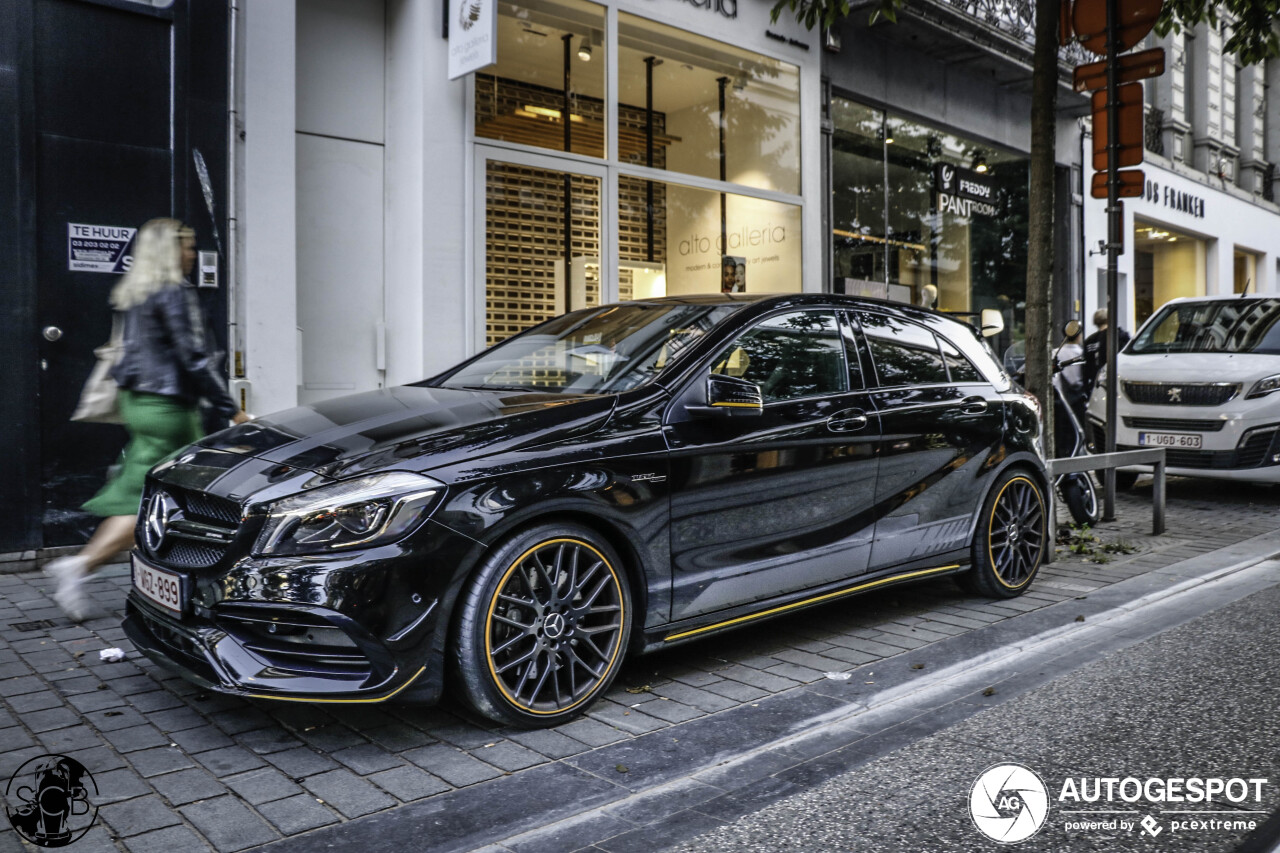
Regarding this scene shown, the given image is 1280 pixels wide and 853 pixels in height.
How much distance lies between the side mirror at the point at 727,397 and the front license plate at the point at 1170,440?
7403 millimetres

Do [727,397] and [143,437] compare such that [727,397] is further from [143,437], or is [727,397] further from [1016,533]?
[143,437]

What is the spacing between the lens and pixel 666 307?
4.87 meters

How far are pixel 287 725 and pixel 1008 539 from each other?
3.97 meters

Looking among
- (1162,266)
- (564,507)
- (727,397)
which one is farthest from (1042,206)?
(1162,266)

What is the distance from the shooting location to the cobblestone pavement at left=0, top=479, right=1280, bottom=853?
3016mm

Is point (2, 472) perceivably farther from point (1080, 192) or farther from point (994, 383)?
point (1080, 192)

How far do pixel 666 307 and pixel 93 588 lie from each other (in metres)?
3.65

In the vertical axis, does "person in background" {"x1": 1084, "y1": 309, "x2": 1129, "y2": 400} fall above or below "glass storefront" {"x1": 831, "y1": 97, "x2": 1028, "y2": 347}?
below

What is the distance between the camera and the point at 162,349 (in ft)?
16.7

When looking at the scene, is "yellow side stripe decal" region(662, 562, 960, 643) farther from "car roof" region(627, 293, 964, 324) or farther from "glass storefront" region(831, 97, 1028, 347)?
"glass storefront" region(831, 97, 1028, 347)

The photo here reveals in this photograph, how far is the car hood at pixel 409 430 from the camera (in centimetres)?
351

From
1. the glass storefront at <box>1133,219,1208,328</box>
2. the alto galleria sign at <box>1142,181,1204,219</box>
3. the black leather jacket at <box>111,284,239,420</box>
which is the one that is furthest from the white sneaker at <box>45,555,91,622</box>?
the glass storefront at <box>1133,219,1208,328</box>

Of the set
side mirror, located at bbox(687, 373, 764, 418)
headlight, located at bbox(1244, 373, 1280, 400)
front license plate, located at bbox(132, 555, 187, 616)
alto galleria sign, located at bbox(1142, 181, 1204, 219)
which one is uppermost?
alto galleria sign, located at bbox(1142, 181, 1204, 219)

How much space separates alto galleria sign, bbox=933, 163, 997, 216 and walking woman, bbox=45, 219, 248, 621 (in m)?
12.3
